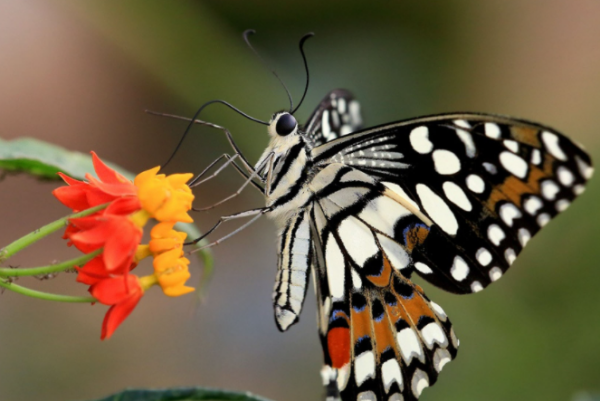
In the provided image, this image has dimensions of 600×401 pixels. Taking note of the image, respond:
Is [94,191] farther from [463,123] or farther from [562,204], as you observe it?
[562,204]

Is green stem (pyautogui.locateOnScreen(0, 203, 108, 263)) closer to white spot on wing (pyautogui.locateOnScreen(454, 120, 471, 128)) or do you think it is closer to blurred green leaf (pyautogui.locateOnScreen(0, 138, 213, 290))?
blurred green leaf (pyautogui.locateOnScreen(0, 138, 213, 290))

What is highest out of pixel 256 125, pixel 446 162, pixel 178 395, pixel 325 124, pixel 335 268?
pixel 256 125

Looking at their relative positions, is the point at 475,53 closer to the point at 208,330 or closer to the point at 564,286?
the point at 564,286

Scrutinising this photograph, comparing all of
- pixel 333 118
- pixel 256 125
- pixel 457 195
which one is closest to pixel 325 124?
pixel 333 118

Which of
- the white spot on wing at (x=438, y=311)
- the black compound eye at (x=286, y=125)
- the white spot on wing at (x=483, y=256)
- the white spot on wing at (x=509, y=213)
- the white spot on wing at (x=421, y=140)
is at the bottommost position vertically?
the white spot on wing at (x=438, y=311)

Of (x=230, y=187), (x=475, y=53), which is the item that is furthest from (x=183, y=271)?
(x=475, y=53)

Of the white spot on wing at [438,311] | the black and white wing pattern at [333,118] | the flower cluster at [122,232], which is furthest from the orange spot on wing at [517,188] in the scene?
the flower cluster at [122,232]

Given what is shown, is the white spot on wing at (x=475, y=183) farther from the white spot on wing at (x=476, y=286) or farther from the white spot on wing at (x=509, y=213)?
the white spot on wing at (x=476, y=286)
